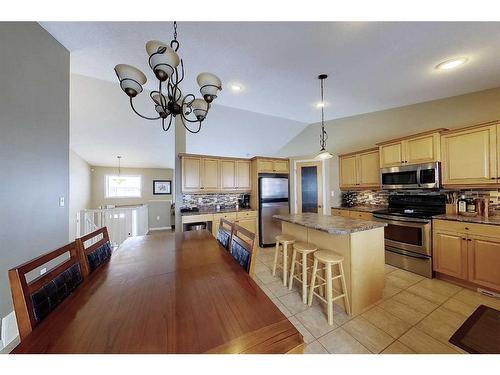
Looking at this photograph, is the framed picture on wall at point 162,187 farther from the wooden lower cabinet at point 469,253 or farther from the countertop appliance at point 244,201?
the wooden lower cabinet at point 469,253

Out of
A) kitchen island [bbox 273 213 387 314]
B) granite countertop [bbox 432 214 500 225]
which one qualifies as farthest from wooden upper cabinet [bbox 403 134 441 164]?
kitchen island [bbox 273 213 387 314]

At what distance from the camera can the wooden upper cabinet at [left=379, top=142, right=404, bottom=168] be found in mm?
3006

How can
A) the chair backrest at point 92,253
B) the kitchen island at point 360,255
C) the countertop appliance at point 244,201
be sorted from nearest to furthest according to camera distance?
the chair backrest at point 92,253
the kitchen island at point 360,255
the countertop appliance at point 244,201

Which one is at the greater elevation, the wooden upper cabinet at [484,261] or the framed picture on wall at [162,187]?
the framed picture on wall at [162,187]

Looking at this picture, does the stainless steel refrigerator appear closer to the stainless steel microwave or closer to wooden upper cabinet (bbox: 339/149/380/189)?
wooden upper cabinet (bbox: 339/149/380/189)

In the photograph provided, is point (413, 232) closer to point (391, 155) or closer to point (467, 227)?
point (467, 227)

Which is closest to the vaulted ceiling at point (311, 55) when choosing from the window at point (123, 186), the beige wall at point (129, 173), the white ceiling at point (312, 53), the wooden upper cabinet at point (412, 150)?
the white ceiling at point (312, 53)

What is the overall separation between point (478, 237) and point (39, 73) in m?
4.99

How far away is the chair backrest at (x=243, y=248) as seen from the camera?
128 centimetres

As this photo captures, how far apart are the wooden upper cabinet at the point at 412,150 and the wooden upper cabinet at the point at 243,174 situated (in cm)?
262
